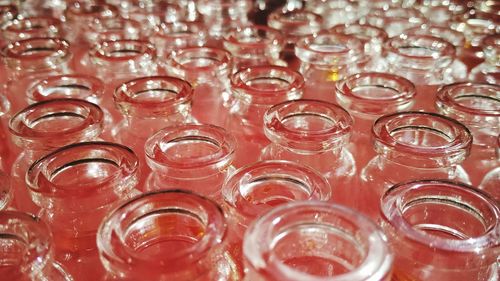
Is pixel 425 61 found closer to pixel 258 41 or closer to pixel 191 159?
pixel 258 41

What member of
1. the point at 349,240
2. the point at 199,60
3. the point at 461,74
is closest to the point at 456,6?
the point at 461,74

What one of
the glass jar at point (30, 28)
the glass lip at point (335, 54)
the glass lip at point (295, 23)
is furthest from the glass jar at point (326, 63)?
the glass jar at point (30, 28)

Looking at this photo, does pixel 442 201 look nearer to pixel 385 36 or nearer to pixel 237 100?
pixel 237 100

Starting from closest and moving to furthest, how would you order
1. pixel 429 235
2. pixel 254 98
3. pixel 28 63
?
pixel 429 235, pixel 254 98, pixel 28 63

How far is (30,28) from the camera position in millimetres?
821

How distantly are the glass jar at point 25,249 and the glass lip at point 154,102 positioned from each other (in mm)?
181

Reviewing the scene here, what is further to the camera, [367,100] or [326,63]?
[326,63]

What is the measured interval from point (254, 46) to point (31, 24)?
0.38m

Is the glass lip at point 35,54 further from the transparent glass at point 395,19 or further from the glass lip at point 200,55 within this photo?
the transparent glass at point 395,19

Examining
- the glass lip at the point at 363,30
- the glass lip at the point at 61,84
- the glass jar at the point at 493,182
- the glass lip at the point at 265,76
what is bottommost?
the glass jar at the point at 493,182

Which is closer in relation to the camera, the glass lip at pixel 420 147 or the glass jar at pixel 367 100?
the glass lip at pixel 420 147

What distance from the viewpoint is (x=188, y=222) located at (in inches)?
14.6

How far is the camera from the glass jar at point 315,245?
0.29 metres

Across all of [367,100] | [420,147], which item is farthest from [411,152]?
[367,100]
